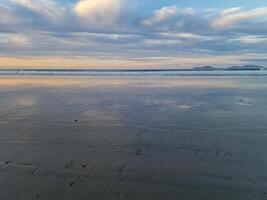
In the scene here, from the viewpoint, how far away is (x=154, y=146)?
19.6 ft

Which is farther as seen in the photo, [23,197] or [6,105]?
[6,105]

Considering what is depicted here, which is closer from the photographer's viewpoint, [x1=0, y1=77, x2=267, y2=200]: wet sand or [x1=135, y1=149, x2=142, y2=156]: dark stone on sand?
[x1=0, y1=77, x2=267, y2=200]: wet sand

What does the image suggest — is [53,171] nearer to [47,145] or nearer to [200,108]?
[47,145]

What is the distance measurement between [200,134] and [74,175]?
11.6ft

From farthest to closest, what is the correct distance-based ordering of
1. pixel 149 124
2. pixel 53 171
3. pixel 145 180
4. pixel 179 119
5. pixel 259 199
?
pixel 179 119 → pixel 149 124 → pixel 53 171 → pixel 145 180 → pixel 259 199

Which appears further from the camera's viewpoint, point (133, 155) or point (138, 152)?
point (138, 152)

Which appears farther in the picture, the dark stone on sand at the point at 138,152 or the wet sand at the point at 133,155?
the dark stone on sand at the point at 138,152

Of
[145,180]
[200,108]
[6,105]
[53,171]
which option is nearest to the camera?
[145,180]

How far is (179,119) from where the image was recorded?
8750 millimetres

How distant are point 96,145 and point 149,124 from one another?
2.43 meters

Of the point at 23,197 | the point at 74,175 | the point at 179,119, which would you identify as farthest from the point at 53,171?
the point at 179,119

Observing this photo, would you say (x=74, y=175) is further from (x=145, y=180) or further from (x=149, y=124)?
(x=149, y=124)

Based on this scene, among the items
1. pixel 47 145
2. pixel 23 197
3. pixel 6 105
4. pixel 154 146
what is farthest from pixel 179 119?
pixel 6 105

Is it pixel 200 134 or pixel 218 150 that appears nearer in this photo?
pixel 218 150
